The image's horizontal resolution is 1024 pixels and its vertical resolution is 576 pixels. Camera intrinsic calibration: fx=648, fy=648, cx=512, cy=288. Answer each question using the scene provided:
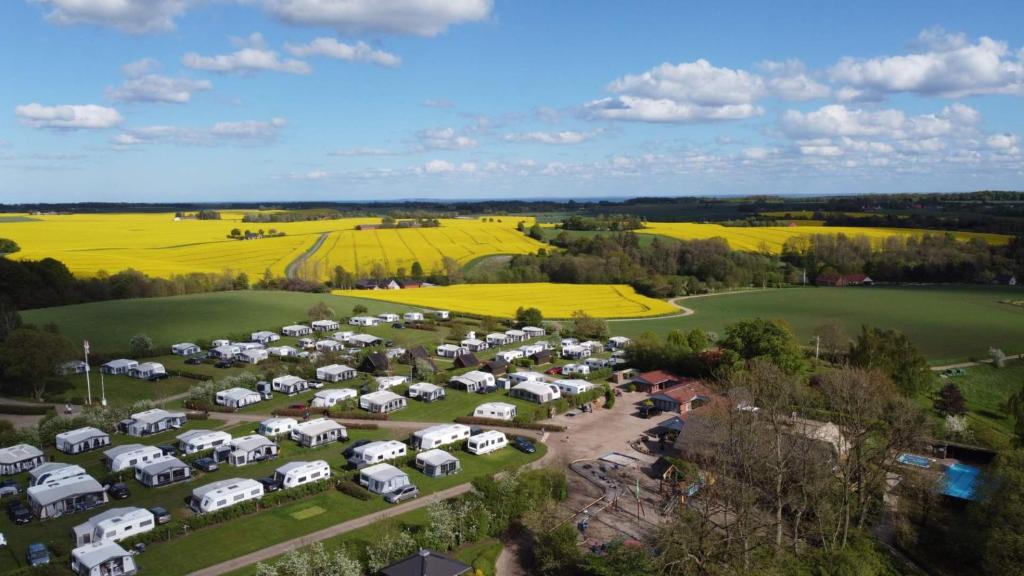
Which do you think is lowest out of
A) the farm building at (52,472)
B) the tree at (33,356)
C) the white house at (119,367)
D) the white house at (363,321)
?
the farm building at (52,472)

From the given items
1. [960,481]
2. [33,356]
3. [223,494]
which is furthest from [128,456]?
[960,481]

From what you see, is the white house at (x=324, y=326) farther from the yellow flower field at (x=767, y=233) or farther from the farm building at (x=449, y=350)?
the yellow flower field at (x=767, y=233)

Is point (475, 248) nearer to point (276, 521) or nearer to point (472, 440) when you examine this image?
point (472, 440)

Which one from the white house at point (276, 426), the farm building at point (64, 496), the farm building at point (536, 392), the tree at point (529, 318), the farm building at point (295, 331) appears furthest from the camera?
the tree at point (529, 318)

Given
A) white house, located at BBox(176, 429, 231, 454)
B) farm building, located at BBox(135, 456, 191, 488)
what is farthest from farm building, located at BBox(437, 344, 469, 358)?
farm building, located at BBox(135, 456, 191, 488)

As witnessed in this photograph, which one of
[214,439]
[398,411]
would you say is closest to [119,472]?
[214,439]

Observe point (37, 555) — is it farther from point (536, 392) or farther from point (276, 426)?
point (536, 392)

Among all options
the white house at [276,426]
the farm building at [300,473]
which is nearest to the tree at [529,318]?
the white house at [276,426]
